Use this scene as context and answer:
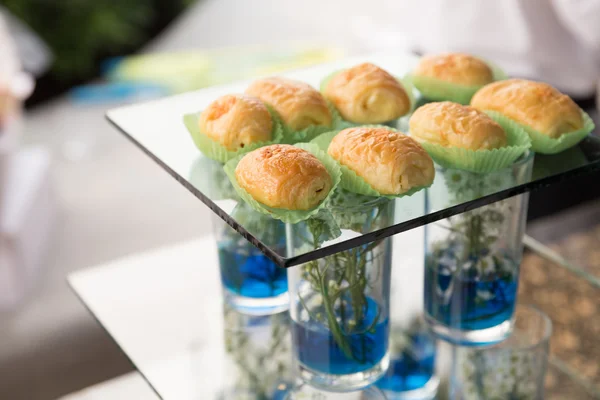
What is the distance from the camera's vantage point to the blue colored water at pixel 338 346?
68 cm

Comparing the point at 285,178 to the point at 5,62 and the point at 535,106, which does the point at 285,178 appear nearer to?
the point at 535,106

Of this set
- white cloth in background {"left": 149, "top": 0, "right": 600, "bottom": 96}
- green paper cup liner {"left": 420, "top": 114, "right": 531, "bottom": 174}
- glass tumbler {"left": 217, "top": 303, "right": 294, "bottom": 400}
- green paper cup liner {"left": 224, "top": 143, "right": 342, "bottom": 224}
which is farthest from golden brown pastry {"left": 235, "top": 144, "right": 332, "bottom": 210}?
white cloth in background {"left": 149, "top": 0, "right": 600, "bottom": 96}

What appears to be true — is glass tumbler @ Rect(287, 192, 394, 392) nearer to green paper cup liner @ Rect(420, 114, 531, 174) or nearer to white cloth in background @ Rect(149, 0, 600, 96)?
green paper cup liner @ Rect(420, 114, 531, 174)

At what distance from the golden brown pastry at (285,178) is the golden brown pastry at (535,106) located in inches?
8.0

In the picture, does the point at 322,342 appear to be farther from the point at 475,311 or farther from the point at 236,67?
A: the point at 236,67

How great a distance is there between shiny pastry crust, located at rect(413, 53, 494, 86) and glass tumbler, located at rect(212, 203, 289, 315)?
25cm

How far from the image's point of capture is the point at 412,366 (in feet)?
2.60

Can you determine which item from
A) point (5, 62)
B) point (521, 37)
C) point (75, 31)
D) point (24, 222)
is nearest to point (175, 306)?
point (521, 37)

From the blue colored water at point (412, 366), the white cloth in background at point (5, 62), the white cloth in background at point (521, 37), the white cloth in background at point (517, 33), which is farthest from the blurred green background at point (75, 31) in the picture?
the blue colored water at point (412, 366)

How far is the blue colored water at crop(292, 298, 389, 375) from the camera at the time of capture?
0.68m

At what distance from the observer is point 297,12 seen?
123 inches

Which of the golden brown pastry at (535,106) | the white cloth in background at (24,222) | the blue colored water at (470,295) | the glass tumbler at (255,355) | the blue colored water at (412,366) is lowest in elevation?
the white cloth in background at (24,222)

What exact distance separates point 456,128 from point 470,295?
167mm

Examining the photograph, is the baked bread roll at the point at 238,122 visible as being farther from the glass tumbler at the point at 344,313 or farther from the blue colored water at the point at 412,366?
the blue colored water at the point at 412,366
